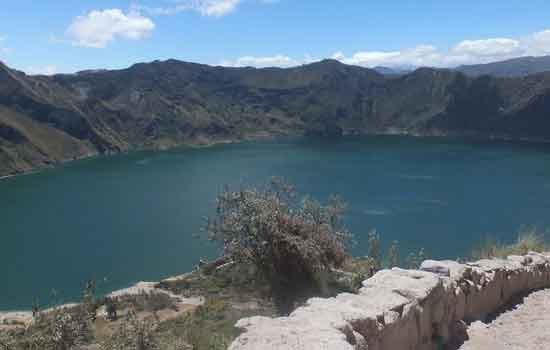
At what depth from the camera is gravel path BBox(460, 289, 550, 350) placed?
9633 millimetres

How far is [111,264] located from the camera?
58.4 m

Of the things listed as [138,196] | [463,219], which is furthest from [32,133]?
[463,219]

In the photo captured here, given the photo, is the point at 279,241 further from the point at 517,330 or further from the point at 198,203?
the point at 198,203

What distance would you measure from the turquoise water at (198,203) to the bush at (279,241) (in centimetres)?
1622

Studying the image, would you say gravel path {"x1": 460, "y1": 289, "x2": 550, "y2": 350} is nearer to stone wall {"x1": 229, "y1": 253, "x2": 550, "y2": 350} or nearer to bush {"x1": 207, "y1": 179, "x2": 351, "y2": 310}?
stone wall {"x1": 229, "y1": 253, "x2": 550, "y2": 350}

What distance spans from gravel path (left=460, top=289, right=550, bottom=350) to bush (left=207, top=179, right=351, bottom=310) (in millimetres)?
6751

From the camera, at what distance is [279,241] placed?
17766 millimetres

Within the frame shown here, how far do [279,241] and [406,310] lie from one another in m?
9.56

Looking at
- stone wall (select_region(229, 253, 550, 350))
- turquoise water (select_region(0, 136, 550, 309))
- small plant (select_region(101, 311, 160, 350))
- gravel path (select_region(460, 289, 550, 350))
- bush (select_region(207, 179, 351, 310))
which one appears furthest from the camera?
turquoise water (select_region(0, 136, 550, 309))

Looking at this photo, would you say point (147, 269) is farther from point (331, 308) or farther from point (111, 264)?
point (331, 308)

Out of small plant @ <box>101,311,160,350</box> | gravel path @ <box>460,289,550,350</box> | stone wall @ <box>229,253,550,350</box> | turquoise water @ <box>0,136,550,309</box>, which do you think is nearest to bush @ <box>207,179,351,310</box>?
stone wall @ <box>229,253,550,350</box>

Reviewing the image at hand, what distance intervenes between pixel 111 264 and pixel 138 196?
42.5 m


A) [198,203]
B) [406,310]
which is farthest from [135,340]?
[198,203]

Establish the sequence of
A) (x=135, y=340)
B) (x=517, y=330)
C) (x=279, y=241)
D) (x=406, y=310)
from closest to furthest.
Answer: (x=406, y=310), (x=135, y=340), (x=517, y=330), (x=279, y=241)
